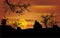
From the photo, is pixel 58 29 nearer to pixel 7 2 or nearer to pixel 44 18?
pixel 44 18

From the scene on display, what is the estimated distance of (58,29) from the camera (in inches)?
A: 116

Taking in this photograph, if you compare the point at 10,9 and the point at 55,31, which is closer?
the point at 55,31

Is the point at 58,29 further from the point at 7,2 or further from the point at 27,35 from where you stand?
the point at 7,2

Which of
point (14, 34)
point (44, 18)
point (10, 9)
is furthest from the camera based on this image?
point (44, 18)

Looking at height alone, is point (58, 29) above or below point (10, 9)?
below

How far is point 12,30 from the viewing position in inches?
113

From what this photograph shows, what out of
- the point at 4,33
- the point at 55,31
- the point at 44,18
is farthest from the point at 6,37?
the point at 44,18

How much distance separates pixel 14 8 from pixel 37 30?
2.56 feet

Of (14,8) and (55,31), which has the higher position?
(14,8)

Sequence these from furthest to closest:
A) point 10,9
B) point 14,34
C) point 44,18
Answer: point 44,18
point 10,9
point 14,34

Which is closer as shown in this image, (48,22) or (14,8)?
(14,8)

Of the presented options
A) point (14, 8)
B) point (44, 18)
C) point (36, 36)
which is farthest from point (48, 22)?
point (36, 36)

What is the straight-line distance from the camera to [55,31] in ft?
9.41

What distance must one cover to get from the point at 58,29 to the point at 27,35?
0.46 metres
